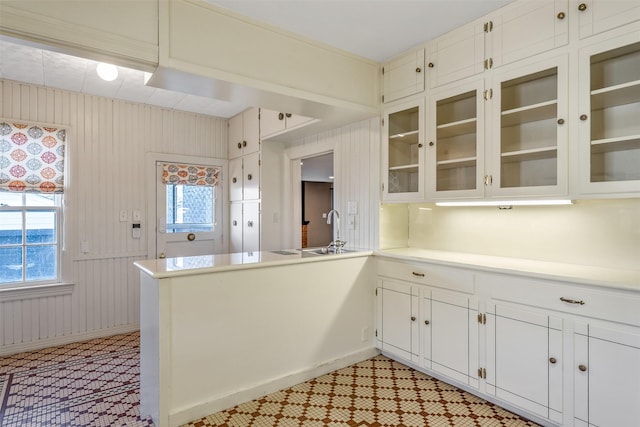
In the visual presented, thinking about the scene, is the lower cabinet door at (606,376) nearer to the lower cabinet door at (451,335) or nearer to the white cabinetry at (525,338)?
the white cabinetry at (525,338)

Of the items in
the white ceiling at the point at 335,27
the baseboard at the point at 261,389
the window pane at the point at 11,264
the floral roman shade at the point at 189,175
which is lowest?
the baseboard at the point at 261,389

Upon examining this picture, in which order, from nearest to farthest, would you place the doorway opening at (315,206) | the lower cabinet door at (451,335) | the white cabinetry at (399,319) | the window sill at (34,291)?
the lower cabinet door at (451,335)
the white cabinetry at (399,319)
the window sill at (34,291)
the doorway opening at (315,206)

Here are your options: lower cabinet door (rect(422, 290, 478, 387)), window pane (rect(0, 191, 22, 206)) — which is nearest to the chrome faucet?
lower cabinet door (rect(422, 290, 478, 387))

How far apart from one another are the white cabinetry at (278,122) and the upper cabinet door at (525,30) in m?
1.60

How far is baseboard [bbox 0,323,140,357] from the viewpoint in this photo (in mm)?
3432

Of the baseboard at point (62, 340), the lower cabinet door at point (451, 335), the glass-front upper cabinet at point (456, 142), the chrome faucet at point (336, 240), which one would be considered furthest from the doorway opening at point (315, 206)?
the lower cabinet door at point (451, 335)

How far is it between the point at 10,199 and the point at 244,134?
8.09 feet

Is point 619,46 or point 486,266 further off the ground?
point 619,46

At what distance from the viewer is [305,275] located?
2781 mm

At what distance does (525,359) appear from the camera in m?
2.17

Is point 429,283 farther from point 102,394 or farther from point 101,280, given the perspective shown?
point 101,280

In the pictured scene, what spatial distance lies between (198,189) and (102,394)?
267 centimetres

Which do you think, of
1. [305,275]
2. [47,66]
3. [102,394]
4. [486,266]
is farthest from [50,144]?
[486,266]

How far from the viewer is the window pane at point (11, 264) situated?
3.48 m
